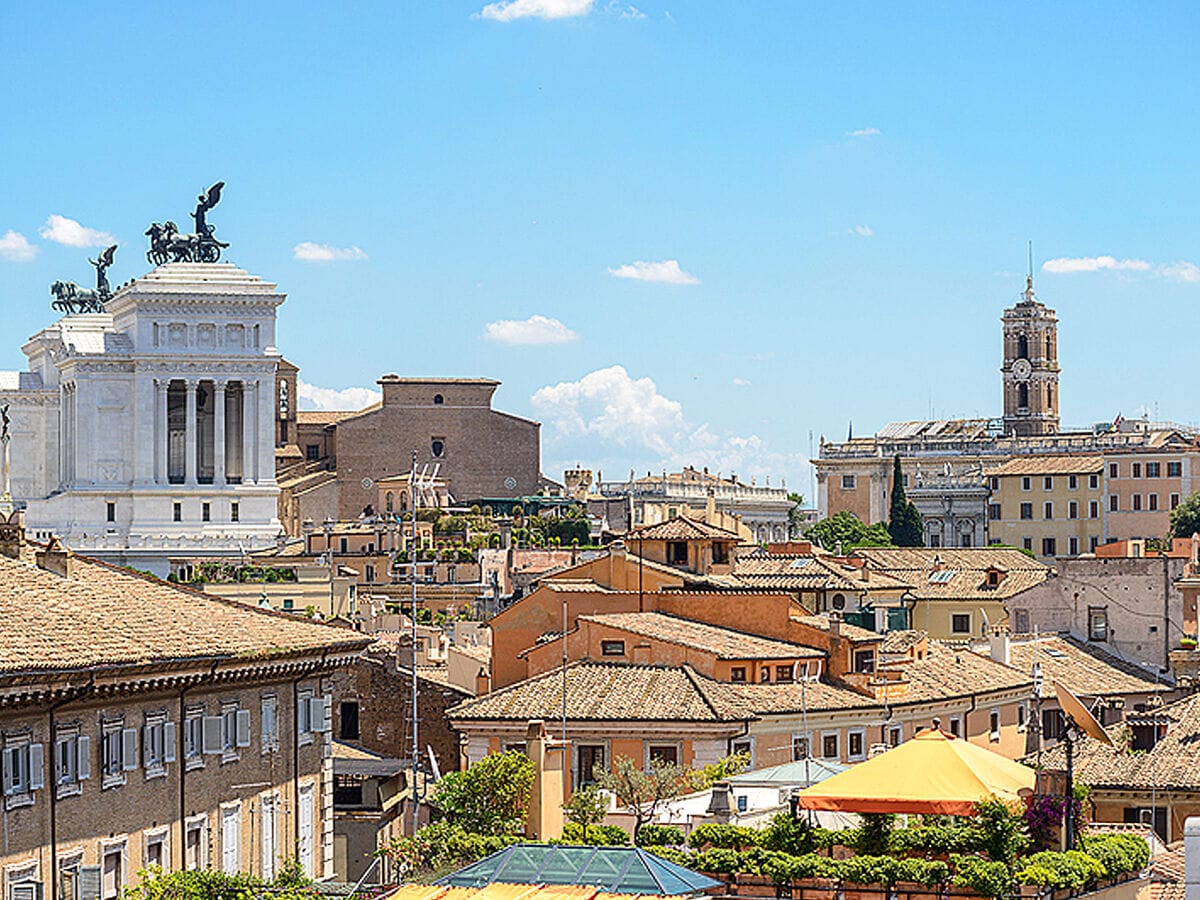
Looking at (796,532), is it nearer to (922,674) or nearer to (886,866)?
(922,674)

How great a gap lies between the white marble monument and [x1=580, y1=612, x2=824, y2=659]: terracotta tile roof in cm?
6966

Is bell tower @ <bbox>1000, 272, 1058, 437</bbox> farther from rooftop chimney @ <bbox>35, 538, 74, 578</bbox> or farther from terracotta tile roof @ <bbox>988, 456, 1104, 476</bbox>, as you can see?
rooftop chimney @ <bbox>35, 538, 74, 578</bbox>

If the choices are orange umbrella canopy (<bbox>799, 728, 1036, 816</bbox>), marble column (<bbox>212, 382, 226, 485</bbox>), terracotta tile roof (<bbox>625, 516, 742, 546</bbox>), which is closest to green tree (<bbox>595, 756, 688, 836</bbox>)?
orange umbrella canopy (<bbox>799, 728, 1036, 816</bbox>)

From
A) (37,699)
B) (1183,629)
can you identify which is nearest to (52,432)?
(1183,629)

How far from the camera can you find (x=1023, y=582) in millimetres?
74688

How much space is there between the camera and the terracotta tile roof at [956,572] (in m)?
72.5

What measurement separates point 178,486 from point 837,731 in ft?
262

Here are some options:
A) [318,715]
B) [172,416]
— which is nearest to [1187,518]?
[172,416]

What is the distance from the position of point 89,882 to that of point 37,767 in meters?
1.37

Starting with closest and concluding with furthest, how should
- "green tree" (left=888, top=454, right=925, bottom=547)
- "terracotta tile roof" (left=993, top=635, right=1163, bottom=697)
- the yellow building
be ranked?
"terracotta tile roof" (left=993, top=635, right=1163, bottom=697) < "green tree" (left=888, top=454, right=925, bottom=547) < the yellow building

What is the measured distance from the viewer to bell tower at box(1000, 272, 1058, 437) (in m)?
193

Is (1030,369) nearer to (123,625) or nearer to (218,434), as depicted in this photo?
(218,434)

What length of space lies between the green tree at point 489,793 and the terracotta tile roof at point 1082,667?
22266 mm

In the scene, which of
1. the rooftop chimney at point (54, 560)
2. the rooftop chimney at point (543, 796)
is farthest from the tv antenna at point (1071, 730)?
the rooftop chimney at point (54, 560)
